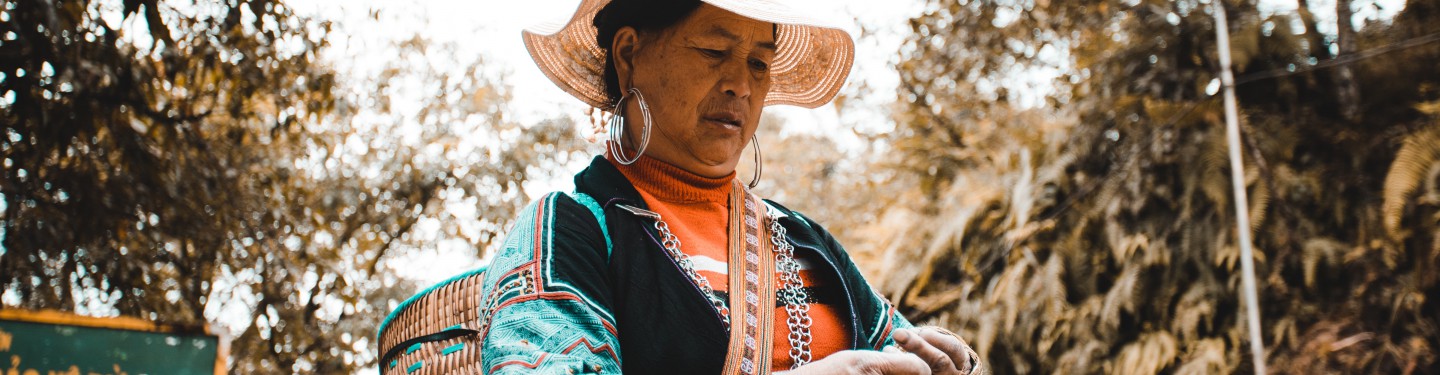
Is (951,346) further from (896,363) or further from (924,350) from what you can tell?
(896,363)

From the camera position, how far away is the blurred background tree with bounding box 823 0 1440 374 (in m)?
5.73

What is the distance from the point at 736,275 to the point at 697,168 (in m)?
0.20

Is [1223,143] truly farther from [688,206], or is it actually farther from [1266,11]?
[688,206]

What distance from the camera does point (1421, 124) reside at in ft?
19.2

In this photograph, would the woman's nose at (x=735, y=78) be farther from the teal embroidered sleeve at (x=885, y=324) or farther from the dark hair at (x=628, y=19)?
the teal embroidered sleeve at (x=885, y=324)

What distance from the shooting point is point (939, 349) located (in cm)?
154

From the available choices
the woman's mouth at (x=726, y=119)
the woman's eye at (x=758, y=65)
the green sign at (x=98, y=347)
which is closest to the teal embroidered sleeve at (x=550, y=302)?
the woman's mouth at (x=726, y=119)

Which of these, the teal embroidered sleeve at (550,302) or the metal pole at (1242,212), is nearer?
the teal embroidered sleeve at (550,302)

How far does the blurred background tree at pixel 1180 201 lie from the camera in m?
5.73

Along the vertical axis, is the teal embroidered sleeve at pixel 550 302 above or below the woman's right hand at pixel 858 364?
above

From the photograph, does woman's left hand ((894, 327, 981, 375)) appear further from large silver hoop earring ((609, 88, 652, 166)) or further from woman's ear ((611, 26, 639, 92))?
woman's ear ((611, 26, 639, 92))

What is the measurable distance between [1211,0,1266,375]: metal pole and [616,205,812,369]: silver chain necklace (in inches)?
193

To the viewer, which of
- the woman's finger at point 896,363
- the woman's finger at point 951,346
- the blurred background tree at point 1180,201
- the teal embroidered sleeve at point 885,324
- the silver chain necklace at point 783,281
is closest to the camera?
the woman's finger at point 896,363

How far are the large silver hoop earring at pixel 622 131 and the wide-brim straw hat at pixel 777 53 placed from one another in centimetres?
13
